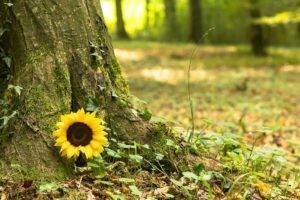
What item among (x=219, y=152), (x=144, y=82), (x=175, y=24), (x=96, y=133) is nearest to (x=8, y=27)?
(x=96, y=133)

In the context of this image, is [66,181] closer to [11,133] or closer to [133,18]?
[11,133]

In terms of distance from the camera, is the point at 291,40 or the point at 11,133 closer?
the point at 11,133

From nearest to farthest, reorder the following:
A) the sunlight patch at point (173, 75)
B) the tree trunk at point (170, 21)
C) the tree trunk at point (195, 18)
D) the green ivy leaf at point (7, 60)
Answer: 1. the green ivy leaf at point (7, 60)
2. the sunlight patch at point (173, 75)
3. the tree trunk at point (195, 18)
4. the tree trunk at point (170, 21)

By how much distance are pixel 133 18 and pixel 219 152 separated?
3611 centimetres

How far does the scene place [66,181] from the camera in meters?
3.46

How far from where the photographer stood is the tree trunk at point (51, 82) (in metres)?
3.52

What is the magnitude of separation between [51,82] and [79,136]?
17.1 inches

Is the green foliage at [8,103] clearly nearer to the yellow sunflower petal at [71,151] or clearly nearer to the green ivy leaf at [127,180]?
the yellow sunflower petal at [71,151]

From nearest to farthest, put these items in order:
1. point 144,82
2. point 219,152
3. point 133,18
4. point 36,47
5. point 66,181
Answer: point 66,181 < point 36,47 < point 219,152 < point 144,82 < point 133,18

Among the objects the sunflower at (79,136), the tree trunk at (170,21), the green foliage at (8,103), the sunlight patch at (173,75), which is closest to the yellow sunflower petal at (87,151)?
the sunflower at (79,136)

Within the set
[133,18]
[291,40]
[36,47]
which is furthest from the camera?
[133,18]

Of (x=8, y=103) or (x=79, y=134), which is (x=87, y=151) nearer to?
(x=79, y=134)

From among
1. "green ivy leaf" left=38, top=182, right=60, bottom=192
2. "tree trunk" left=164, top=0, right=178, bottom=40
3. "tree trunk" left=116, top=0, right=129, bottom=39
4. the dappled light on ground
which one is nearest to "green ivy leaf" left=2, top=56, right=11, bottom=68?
"green ivy leaf" left=38, top=182, right=60, bottom=192

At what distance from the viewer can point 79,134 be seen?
3502mm
